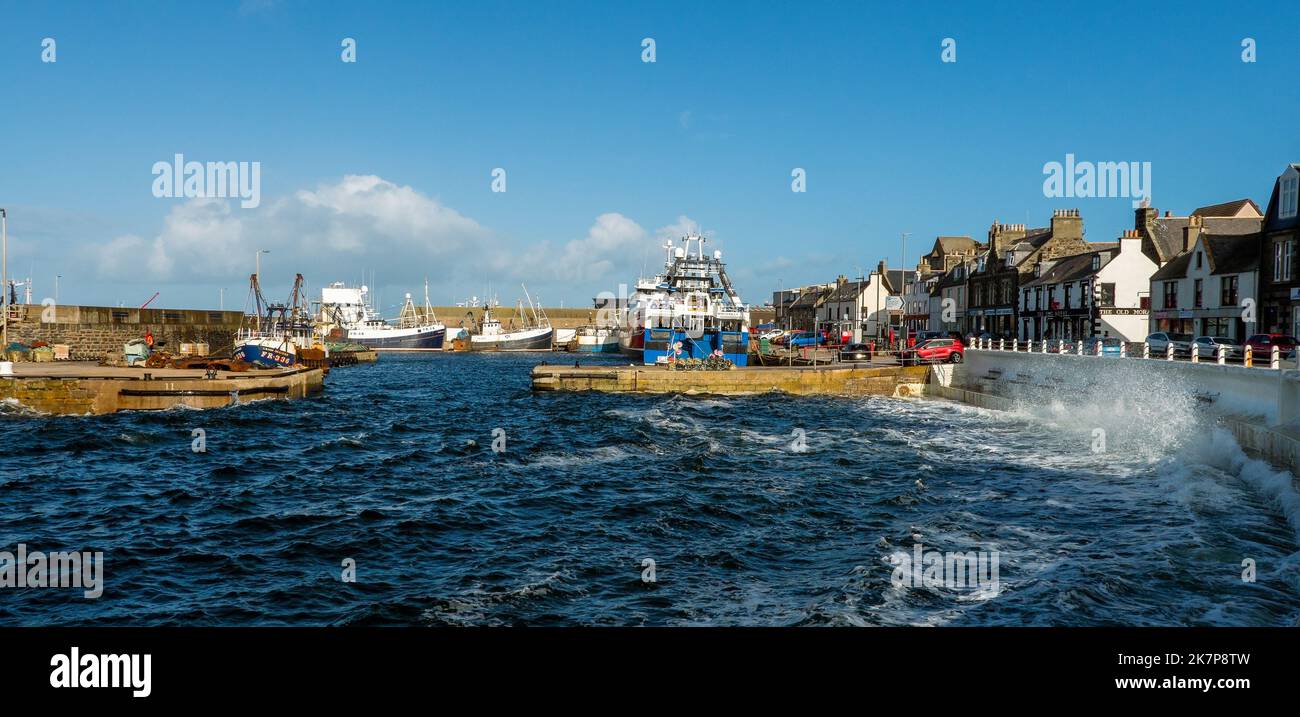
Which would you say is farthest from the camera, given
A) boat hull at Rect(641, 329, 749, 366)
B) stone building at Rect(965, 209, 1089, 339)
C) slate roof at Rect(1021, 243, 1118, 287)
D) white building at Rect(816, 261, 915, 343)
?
white building at Rect(816, 261, 915, 343)

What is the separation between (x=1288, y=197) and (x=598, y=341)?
330 feet

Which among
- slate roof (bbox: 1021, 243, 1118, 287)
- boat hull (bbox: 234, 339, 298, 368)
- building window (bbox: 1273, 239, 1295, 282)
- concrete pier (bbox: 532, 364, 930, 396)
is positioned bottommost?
concrete pier (bbox: 532, 364, 930, 396)

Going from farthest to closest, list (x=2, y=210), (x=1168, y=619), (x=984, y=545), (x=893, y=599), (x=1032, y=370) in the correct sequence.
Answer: (x=2, y=210) → (x=1032, y=370) → (x=984, y=545) → (x=893, y=599) → (x=1168, y=619)

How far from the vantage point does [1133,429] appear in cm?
2788

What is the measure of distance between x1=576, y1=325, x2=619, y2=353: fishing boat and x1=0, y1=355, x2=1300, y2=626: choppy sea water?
310ft

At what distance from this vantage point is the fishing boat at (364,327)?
12450 cm

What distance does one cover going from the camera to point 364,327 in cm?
12712

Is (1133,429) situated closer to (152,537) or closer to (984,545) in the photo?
(984,545)

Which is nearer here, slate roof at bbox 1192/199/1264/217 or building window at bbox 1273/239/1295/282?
building window at bbox 1273/239/1295/282

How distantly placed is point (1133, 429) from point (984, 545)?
54.6ft

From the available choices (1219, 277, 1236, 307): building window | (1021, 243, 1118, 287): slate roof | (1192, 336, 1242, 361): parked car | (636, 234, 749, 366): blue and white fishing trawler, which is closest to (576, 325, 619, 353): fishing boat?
(636, 234, 749, 366): blue and white fishing trawler

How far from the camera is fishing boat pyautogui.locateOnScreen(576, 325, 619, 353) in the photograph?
415ft

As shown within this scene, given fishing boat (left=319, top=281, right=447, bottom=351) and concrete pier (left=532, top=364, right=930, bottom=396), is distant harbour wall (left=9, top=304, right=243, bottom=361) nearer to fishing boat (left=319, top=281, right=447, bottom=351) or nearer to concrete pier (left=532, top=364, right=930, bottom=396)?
concrete pier (left=532, top=364, right=930, bottom=396)
